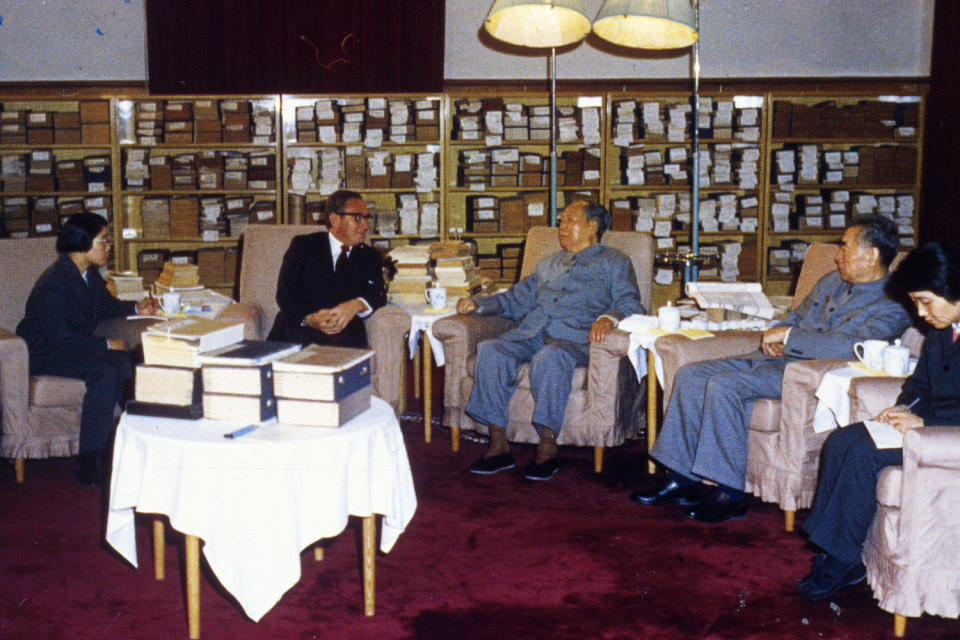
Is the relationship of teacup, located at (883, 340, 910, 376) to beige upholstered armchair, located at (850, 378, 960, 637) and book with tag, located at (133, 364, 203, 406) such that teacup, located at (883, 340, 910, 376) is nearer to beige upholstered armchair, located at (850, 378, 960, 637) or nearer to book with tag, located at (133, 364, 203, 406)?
beige upholstered armchair, located at (850, 378, 960, 637)

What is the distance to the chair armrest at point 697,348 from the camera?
3.50 m

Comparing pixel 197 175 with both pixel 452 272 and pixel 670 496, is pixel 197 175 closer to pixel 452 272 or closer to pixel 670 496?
pixel 452 272

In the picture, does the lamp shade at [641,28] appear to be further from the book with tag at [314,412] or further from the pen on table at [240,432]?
the pen on table at [240,432]

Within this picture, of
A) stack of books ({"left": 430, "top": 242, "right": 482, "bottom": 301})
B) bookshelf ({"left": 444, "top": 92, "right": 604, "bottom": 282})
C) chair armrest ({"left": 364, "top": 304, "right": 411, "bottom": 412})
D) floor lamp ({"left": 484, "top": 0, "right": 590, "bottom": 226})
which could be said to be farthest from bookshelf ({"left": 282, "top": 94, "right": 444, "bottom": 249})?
floor lamp ({"left": 484, "top": 0, "right": 590, "bottom": 226})

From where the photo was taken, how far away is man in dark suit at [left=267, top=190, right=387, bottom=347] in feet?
13.8

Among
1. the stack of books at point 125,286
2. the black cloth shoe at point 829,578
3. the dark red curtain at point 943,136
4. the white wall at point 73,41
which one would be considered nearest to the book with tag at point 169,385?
the black cloth shoe at point 829,578

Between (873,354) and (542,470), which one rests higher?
(873,354)

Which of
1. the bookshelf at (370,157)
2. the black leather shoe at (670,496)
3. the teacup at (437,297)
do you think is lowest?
the black leather shoe at (670,496)

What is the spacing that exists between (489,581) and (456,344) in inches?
55.2

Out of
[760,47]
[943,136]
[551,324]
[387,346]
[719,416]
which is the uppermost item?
[760,47]

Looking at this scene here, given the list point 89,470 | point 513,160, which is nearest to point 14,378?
point 89,470

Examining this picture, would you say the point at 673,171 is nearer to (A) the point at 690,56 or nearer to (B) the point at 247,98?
(A) the point at 690,56

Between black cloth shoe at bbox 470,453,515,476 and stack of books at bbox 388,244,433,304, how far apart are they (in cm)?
100

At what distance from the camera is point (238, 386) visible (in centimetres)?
243
